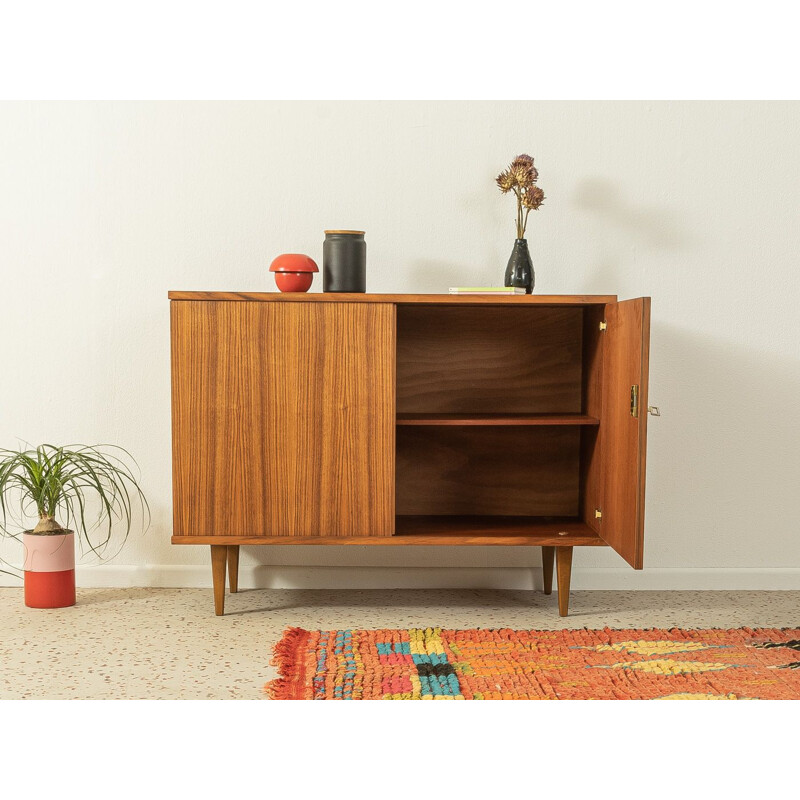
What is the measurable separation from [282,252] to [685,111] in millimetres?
1333

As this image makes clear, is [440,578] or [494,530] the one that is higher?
[494,530]

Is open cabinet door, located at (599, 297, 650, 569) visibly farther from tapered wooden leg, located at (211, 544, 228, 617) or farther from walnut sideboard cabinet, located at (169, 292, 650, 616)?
tapered wooden leg, located at (211, 544, 228, 617)

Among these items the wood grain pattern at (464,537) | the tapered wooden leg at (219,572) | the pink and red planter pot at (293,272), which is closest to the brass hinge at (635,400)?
the wood grain pattern at (464,537)

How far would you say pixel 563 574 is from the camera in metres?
2.51

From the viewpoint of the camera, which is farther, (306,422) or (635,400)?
(306,422)

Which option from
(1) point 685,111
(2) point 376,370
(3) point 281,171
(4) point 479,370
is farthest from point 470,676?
(1) point 685,111

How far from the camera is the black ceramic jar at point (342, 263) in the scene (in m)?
2.49

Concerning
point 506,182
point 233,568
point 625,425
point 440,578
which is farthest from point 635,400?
point 233,568

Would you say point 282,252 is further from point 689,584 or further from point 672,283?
point 689,584

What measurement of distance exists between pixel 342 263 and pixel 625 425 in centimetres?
89

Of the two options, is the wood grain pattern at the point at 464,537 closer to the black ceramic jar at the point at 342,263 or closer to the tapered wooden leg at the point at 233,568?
the tapered wooden leg at the point at 233,568

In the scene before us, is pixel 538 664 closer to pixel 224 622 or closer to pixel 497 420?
pixel 497 420

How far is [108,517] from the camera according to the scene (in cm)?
281

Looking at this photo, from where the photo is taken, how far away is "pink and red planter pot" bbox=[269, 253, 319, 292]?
8.14ft
